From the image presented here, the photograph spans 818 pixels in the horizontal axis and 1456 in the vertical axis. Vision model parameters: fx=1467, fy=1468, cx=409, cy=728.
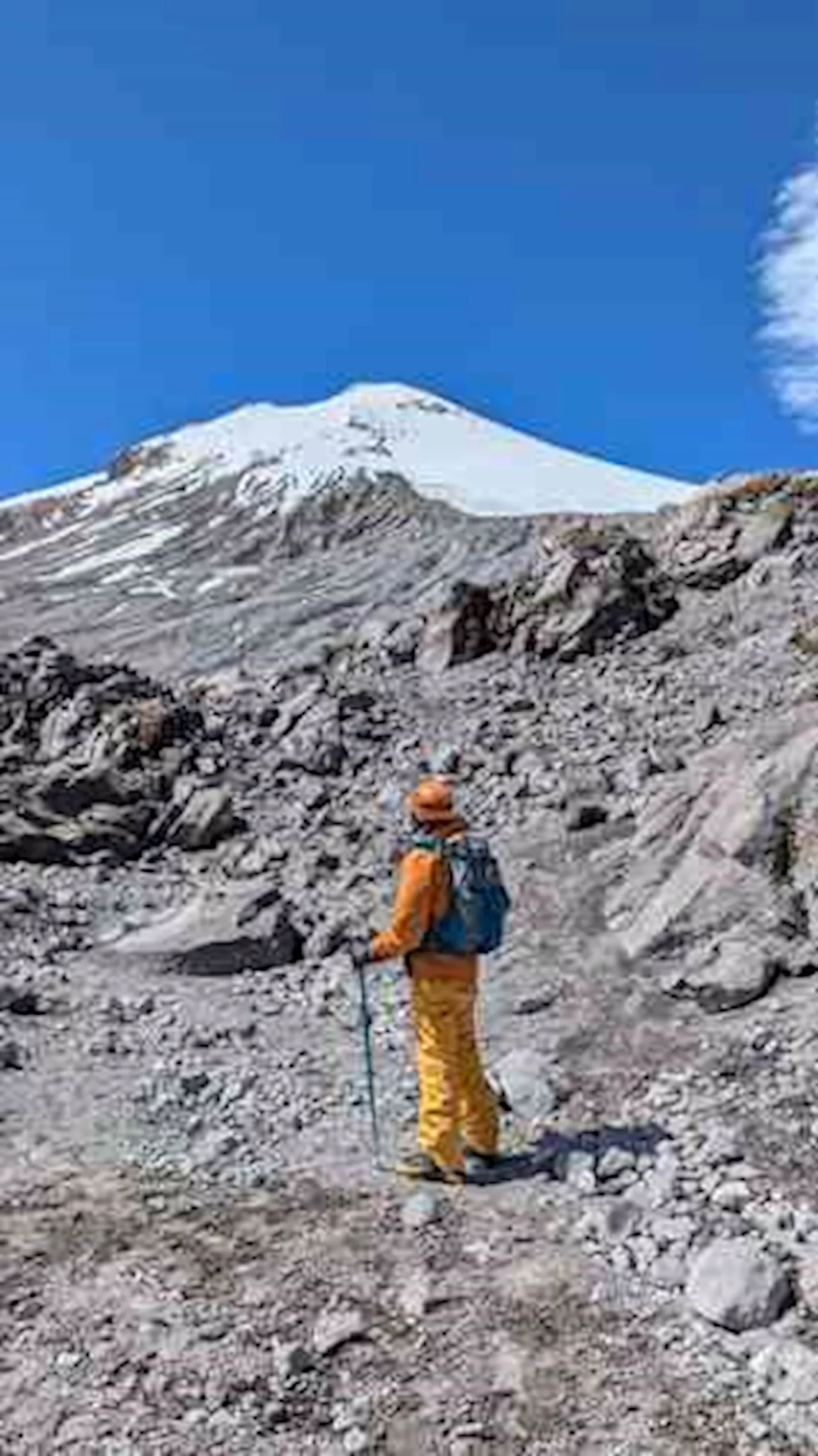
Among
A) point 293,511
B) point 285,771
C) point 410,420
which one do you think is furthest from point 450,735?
point 410,420

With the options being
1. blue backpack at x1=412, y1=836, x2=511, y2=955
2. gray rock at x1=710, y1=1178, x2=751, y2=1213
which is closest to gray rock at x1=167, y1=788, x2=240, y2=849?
blue backpack at x1=412, y1=836, x2=511, y2=955

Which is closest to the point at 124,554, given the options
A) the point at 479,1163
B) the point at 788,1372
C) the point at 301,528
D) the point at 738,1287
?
the point at 301,528

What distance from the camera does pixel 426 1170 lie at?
819cm

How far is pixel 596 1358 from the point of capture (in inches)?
249

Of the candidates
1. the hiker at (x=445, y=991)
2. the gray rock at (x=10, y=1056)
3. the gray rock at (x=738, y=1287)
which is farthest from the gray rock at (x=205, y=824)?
the gray rock at (x=738, y=1287)

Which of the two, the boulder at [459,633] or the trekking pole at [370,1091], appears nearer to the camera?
the trekking pole at [370,1091]

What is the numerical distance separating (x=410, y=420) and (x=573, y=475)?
1435cm

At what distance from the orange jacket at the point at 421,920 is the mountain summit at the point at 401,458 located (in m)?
43.8

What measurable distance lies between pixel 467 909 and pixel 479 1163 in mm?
1416

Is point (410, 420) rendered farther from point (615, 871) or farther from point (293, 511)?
point (615, 871)

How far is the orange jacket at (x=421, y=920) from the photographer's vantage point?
8164 mm

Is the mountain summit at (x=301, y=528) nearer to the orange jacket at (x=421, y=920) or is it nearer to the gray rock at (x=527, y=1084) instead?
the gray rock at (x=527, y=1084)

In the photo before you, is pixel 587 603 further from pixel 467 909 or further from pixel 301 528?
pixel 301 528

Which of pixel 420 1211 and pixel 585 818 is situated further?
pixel 585 818
